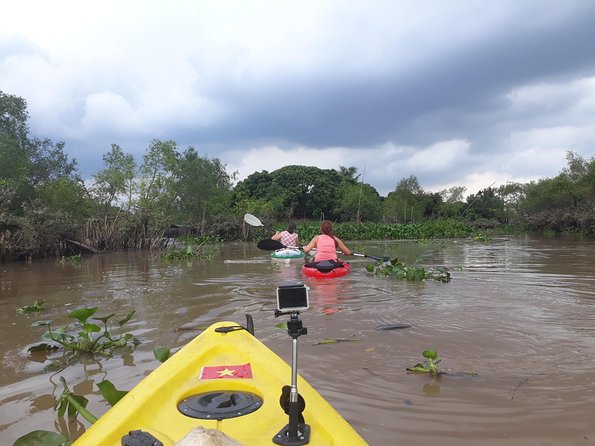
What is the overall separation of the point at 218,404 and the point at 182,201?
90.7ft

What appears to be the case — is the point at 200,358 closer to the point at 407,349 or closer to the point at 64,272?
the point at 407,349

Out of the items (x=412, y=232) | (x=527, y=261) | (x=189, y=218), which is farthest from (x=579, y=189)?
(x=189, y=218)

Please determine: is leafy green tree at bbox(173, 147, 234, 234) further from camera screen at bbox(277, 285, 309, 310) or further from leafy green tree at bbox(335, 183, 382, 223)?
camera screen at bbox(277, 285, 309, 310)

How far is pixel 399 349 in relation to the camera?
159 inches

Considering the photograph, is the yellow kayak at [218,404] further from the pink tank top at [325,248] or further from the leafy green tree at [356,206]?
the leafy green tree at [356,206]

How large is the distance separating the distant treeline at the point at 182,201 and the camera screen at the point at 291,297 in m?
15.4

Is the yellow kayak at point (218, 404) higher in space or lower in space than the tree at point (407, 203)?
lower

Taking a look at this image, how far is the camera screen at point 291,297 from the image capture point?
6.24ft

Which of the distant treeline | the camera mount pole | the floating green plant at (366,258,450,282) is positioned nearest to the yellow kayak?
the camera mount pole

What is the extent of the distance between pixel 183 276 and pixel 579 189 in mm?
25297

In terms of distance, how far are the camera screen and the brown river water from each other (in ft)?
3.33

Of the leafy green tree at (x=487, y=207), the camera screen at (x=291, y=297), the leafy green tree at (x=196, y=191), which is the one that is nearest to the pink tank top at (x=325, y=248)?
the camera screen at (x=291, y=297)

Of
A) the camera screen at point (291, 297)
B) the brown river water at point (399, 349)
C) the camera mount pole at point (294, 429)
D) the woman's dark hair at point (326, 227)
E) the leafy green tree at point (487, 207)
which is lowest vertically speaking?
the brown river water at point (399, 349)

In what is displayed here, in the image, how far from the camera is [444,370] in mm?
3469
